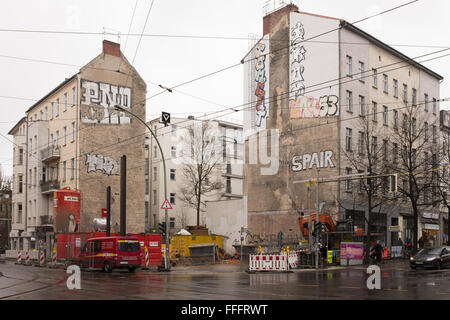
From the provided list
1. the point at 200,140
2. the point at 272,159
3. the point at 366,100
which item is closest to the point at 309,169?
the point at 272,159

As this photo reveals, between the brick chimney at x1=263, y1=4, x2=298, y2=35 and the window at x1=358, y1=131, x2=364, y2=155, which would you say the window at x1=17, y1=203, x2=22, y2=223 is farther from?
the window at x1=358, y1=131, x2=364, y2=155

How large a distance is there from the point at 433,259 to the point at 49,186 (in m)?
38.6

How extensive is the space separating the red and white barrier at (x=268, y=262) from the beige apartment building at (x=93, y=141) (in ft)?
77.6

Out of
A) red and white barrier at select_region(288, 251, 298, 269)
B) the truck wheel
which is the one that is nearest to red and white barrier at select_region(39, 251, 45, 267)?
the truck wheel

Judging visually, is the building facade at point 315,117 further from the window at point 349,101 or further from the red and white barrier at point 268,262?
the red and white barrier at point 268,262

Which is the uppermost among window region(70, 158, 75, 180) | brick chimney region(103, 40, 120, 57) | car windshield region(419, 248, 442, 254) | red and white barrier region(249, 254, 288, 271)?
brick chimney region(103, 40, 120, 57)

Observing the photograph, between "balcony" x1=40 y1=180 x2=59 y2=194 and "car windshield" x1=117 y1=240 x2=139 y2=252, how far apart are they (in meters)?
26.1

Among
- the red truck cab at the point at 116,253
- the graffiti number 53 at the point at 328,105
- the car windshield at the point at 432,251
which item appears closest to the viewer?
the red truck cab at the point at 116,253

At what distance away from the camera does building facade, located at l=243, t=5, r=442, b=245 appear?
143ft

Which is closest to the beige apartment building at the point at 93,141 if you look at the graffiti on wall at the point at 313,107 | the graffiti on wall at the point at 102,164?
the graffiti on wall at the point at 102,164

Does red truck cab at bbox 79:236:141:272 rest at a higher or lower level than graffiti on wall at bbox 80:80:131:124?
lower

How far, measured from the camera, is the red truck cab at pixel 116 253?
3039cm

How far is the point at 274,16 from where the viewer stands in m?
48.5

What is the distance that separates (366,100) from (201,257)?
63.4 ft
